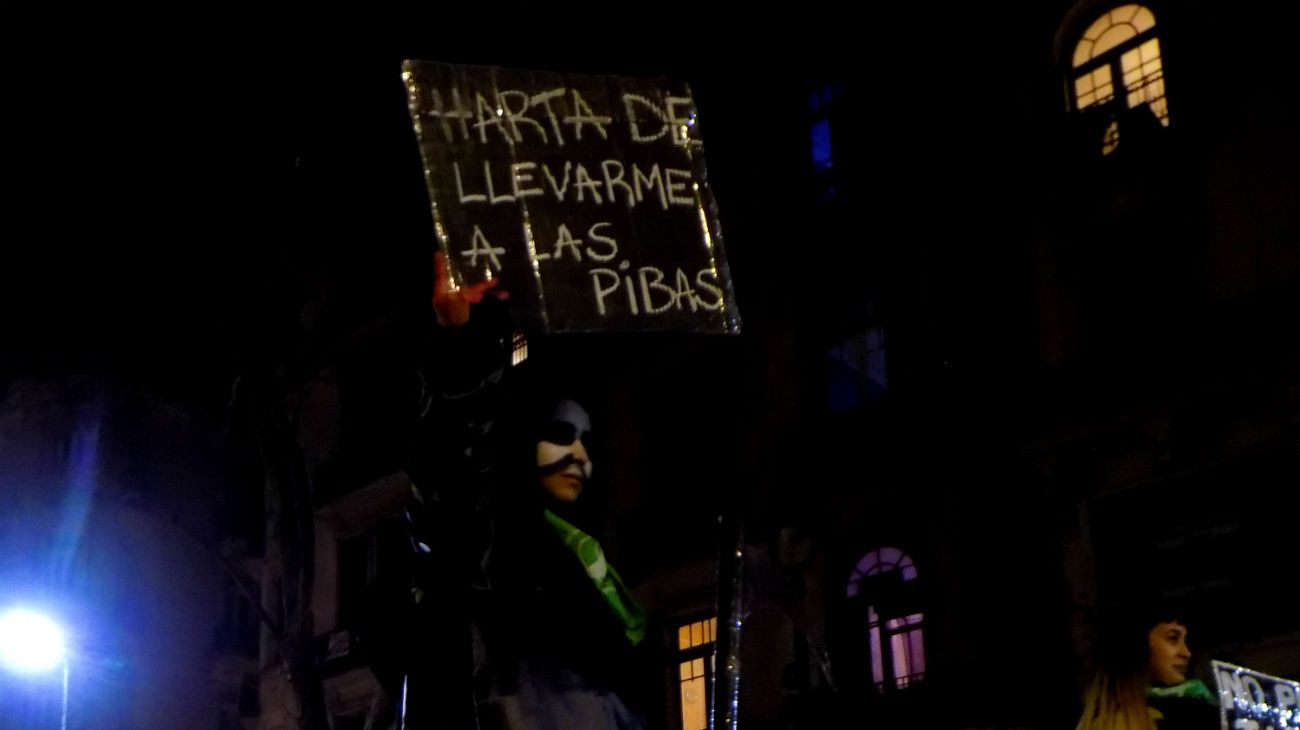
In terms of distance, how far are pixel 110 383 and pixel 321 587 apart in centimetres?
790

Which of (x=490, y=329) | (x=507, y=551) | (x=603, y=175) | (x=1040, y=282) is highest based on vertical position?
(x=1040, y=282)

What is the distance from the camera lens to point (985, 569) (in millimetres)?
18516

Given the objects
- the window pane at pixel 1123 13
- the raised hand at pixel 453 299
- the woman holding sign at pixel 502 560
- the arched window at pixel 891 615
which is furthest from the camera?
the arched window at pixel 891 615

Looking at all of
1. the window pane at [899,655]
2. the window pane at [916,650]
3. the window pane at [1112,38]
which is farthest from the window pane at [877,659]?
the window pane at [1112,38]

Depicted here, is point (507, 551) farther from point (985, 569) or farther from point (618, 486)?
point (618, 486)

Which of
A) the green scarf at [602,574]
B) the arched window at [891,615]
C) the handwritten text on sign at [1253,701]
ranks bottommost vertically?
the handwritten text on sign at [1253,701]

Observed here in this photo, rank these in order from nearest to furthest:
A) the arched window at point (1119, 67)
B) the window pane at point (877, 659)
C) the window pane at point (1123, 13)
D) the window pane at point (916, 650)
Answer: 1. the arched window at point (1119, 67)
2. the window pane at point (1123, 13)
3. the window pane at point (916, 650)
4. the window pane at point (877, 659)

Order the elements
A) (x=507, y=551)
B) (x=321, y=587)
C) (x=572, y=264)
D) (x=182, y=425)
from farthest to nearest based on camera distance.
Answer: (x=182, y=425) < (x=321, y=587) < (x=572, y=264) < (x=507, y=551)

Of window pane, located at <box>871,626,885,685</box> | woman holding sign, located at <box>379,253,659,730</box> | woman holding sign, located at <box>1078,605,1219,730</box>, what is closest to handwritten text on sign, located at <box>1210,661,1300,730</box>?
woman holding sign, located at <box>1078,605,1219,730</box>

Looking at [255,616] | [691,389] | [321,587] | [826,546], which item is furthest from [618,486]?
[255,616]

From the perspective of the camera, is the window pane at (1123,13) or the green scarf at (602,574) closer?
the green scarf at (602,574)

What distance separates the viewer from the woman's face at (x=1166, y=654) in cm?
658

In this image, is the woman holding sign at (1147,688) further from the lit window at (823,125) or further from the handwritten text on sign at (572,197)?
the lit window at (823,125)

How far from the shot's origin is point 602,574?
Result: 5.73 m
